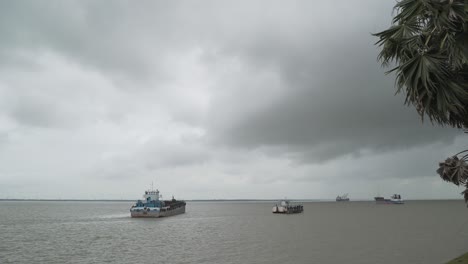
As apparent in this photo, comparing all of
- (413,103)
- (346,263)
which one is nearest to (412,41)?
(413,103)

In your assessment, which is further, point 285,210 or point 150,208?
point 285,210

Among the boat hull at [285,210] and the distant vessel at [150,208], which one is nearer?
the distant vessel at [150,208]

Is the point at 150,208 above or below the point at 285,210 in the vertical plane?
above

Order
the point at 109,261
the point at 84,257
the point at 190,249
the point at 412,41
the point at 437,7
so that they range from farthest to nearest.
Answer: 1. the point at 190,249
2. the point at 84,257
3. the point at 109,261
4. the point at 412,41
5. the point at 437,7

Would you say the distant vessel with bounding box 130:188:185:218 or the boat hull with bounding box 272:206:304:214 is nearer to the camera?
the distant vessel with bounding box 130:188:185:218

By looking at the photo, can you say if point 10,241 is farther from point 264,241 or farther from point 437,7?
point 437,7

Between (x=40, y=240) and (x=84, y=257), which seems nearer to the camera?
(x=84, y=257)

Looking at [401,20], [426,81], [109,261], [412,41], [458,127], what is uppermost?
[401,20]

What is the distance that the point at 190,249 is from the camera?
33.8 meters

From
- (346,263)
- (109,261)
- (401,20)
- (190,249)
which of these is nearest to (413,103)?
(401,20)

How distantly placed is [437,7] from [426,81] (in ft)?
7.50

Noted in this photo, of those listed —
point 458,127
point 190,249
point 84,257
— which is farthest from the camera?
point 190,249

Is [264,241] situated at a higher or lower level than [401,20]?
lower

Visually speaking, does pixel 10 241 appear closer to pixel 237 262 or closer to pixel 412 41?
pixel 237 262
